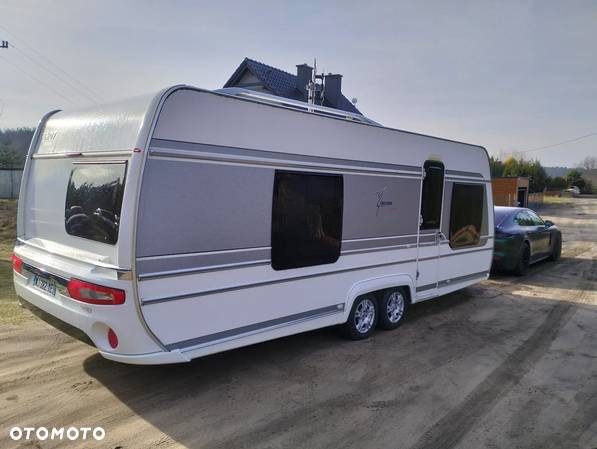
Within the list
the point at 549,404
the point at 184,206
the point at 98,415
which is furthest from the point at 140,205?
the point at 549,404

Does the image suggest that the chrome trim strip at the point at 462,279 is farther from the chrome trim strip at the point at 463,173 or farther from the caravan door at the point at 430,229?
the chrome trim strip at the point at 463,173

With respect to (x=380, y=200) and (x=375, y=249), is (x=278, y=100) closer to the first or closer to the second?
(x=380, y=200)

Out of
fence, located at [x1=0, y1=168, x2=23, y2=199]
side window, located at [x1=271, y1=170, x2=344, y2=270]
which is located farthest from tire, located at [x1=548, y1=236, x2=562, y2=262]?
fence, located at [x1=0, y1=168, x2=23, y2=199]

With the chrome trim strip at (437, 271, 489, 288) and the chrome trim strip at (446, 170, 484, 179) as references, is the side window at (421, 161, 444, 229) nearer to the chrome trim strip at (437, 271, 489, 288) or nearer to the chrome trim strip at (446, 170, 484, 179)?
the chrome trim strip at (446, 170, 484, 179)

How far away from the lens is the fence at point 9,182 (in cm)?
2280

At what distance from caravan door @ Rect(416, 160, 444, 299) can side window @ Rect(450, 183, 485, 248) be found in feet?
1.37

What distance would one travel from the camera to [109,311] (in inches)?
142

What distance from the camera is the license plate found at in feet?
13.6

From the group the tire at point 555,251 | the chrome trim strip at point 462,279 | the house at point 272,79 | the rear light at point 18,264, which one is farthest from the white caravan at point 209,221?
the house at point 272,79

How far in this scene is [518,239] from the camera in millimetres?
9977

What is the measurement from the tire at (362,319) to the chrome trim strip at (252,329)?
0.33m

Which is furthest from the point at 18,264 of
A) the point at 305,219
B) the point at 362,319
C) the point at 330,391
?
the point at 362,319

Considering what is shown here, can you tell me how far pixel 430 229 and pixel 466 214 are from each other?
1.14 m

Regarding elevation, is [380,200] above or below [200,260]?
above
